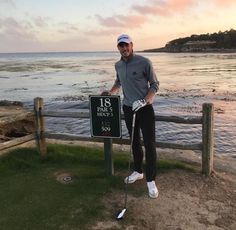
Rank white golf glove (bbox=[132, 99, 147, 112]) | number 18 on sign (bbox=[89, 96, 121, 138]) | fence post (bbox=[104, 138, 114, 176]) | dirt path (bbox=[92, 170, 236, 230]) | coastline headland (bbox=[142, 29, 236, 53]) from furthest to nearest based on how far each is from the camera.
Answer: coastline headland (bbox=[142, 29, 236, 53]) < fence post (bbox=[104, 138, 114, 176]) < number 18 on sign (bbox=[89, 96, 121, 138]) < white golf glove (bbox=[132, 99, 147, 112]) < dirt path (bbox=[92, 170, 236, 230])

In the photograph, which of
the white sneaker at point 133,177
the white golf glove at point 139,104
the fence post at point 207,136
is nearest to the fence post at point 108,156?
the white sneaker at point 133,177

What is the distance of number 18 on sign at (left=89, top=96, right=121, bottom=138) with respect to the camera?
7504mm

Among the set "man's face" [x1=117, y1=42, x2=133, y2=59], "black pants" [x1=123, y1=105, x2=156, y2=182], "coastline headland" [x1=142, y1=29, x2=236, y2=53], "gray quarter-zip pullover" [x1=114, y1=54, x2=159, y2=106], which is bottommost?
"coastline headland" [x1=142, y1=29, x2=236, y2=53]

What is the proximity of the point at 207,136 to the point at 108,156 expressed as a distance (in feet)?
6.01

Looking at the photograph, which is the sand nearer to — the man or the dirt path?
the dirt path

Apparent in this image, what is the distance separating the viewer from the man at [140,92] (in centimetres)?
671

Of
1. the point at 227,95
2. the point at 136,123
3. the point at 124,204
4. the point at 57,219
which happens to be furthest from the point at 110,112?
the point at 227,95

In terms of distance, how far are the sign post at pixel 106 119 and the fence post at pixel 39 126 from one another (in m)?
1.59

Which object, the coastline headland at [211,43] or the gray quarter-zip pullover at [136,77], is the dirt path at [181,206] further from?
the coastline headland at [211,43]

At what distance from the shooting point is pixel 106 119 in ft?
25.0

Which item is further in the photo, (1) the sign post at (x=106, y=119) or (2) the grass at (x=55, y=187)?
(1) the sign post at (x=106, y=119)

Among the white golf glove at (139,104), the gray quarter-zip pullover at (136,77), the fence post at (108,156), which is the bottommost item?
the fence post at (108,156)

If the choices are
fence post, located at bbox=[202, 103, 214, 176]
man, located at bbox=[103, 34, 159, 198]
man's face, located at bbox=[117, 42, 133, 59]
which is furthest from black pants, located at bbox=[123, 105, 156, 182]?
fence post, located at bbox=[202, 103, 214, 176]

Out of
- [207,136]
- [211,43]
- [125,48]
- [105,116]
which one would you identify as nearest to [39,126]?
[105,116]
